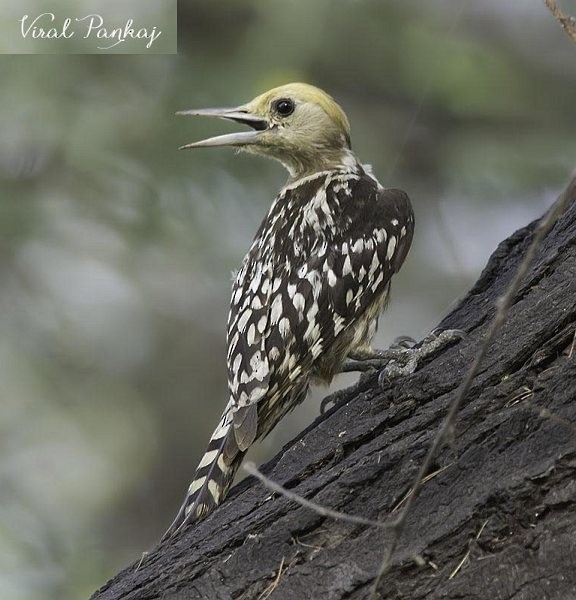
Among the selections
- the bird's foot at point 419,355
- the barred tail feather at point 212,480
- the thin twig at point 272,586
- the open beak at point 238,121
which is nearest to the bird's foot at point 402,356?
the bird's foot at point 419,355

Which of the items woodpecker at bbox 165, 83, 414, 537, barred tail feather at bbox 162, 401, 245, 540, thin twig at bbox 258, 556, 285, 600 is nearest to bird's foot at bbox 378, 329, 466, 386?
woodpecker at bbox 165, 83, 414, 537

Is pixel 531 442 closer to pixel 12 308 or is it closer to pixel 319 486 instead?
pixel 319 486

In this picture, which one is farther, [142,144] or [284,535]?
[142,144]

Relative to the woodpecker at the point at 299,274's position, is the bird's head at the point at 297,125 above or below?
above

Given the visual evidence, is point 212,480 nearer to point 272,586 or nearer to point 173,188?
point 272,586

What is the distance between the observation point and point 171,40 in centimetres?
590

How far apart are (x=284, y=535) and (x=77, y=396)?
378 cm

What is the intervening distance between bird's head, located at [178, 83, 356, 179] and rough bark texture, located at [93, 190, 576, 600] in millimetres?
1383

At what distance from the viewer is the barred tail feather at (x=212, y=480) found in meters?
3.25

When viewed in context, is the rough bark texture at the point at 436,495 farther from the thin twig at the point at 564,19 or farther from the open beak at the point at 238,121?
the open beak at the point at 238,121

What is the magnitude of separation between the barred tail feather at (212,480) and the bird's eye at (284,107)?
155cm

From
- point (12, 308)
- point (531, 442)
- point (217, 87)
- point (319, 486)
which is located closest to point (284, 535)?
point (319, 486)

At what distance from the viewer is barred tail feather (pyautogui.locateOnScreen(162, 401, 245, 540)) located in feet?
10.7

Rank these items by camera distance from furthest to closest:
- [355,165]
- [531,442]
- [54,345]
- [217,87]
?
1. [54,345]
2. [217,87]
3. [355,165]
4. [531,442]
